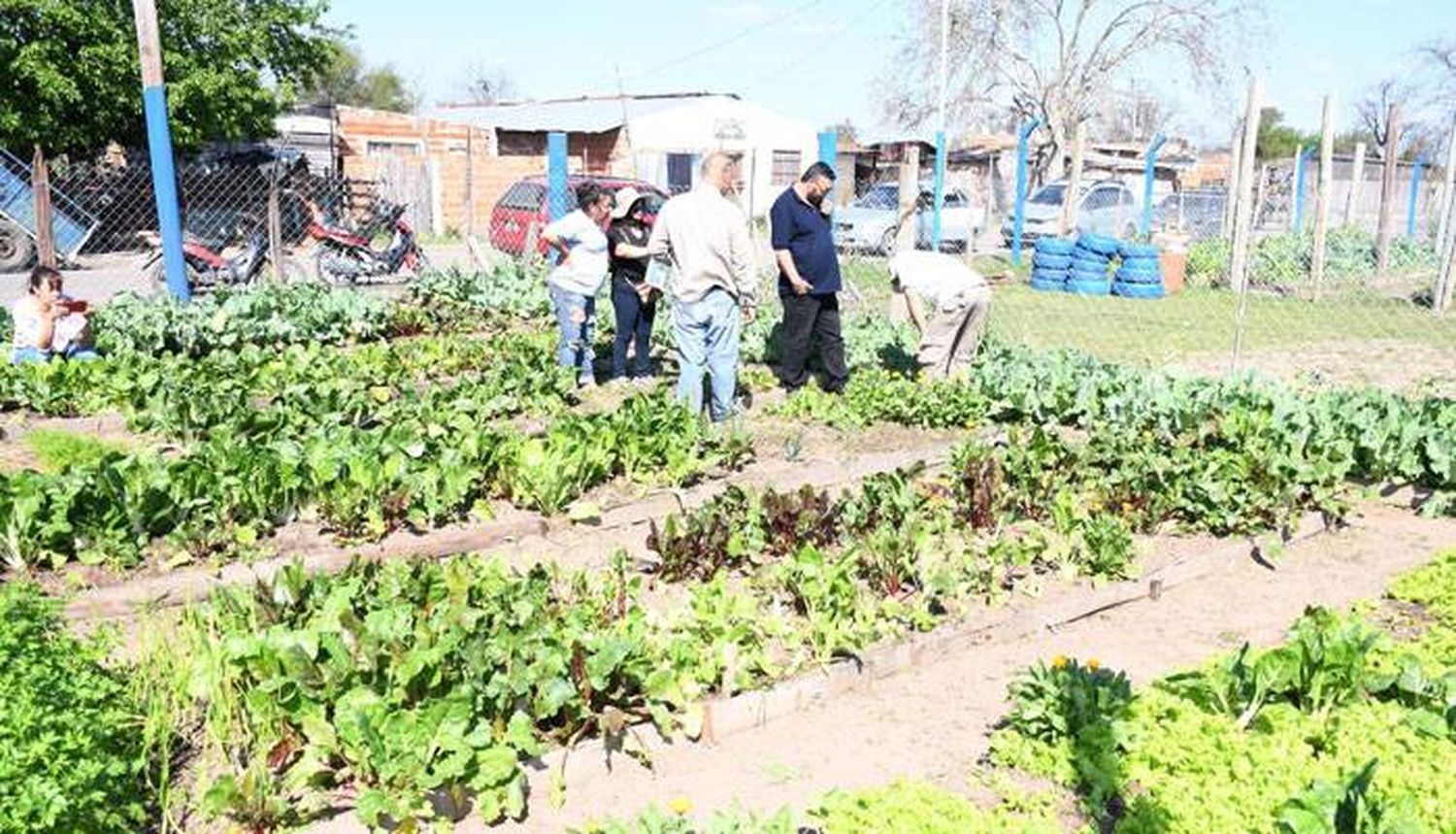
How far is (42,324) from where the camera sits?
787 cm

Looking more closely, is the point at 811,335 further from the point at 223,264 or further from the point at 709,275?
the point at 223,264

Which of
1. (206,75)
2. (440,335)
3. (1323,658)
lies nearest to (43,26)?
(206,75)

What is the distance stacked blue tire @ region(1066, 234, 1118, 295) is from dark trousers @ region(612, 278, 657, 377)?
29.9 ft

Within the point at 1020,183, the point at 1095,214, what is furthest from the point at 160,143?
the point at 1095,214

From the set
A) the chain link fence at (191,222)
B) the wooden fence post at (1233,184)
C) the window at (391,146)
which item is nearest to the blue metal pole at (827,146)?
the wooden fence post at (1233,184)

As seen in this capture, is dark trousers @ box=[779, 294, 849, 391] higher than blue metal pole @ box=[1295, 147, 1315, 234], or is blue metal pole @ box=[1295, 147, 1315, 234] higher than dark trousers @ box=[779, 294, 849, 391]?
blue metal pole @ box=[1295, 147, 1315, 234]

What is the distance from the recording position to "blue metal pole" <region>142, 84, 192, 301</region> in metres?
9.96

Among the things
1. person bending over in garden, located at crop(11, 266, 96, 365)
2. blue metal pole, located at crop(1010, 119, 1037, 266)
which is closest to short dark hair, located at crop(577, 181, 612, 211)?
person bending over in garden, located at crop(11, 266, 96, 365)

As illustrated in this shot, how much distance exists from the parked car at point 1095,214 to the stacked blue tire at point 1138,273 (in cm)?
704

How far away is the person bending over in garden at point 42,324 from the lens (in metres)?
7.84

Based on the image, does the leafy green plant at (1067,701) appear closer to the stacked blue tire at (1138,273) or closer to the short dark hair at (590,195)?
the short dark hair at (590,195)

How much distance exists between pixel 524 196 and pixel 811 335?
1028 centimetres

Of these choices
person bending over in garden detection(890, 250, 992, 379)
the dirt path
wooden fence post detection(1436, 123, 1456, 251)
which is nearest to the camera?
the dirt path

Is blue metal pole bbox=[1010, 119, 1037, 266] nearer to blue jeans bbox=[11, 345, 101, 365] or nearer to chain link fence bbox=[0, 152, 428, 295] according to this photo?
chain link fence bbox=[0, 152, 428, 295]
